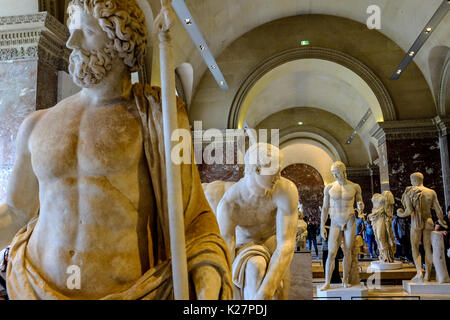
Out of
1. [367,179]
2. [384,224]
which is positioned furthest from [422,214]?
[367,179]

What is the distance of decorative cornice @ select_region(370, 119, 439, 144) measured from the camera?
1346 centimetres

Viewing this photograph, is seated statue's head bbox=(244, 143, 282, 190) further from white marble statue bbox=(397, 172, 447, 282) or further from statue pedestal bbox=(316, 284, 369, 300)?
white marble statue bbox=(397, 172, 447, 282)

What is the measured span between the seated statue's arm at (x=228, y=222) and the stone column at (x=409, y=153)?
34.6 ft

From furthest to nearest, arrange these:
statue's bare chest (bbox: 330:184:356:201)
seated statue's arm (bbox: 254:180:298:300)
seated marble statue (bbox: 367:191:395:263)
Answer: seated marble statue (bbox: 367:191:395:263) → statue's bare chest (bbox: 330:184:356:201) → seated statue's arm (bbox: 254:180:298:300)

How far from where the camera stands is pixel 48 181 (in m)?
1.54

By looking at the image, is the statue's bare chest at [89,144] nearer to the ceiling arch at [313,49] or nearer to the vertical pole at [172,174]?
the vertical pole at [172,174]

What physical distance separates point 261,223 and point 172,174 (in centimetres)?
302

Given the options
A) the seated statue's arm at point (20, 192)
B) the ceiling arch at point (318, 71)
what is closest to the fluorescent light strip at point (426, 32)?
the ceiling arch at point (318, 71)

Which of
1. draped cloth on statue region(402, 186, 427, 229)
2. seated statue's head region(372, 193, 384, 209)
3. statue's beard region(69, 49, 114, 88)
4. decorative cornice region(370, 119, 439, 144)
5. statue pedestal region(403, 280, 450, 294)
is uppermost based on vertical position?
decorative cornice region(370, 119, 439, 144)

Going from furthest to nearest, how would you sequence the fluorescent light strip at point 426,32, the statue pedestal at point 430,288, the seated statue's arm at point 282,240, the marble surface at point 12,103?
1. the fluorescent light strip at point 426,32
2. the statue pedestal at point 430,288
3. the marble surface at point 12,103
4. the seated statue's arm at point 282,240

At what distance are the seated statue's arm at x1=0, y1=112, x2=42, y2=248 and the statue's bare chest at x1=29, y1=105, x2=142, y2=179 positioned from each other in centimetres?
8

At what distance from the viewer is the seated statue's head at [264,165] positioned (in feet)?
13.0

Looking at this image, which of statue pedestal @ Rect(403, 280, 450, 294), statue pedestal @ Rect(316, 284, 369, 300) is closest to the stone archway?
statue pedestal @ Rect(403, 280, 450, 294)

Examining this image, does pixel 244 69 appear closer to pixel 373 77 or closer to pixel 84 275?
pixel 373 77
